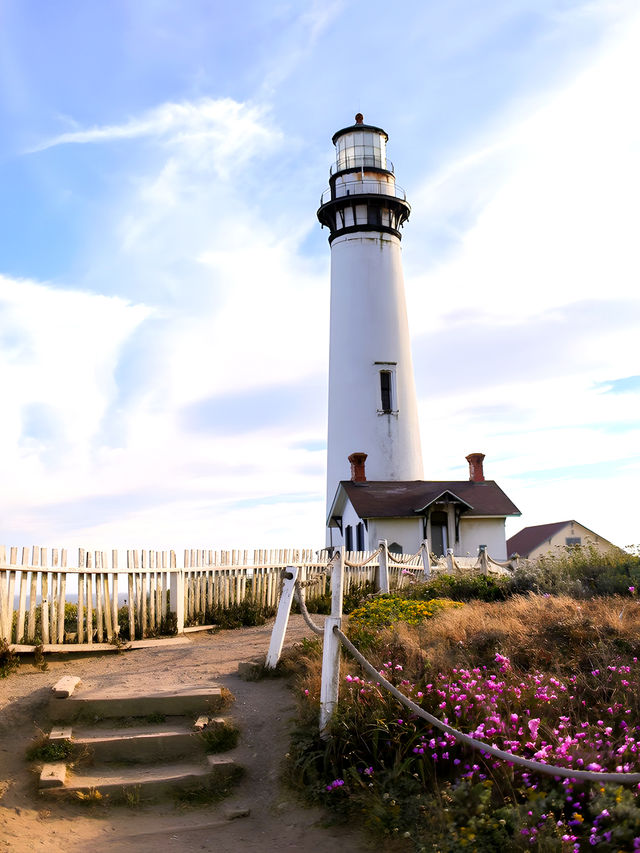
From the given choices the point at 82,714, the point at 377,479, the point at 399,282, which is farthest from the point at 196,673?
the point at 399,282

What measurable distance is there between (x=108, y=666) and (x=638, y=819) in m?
7.70

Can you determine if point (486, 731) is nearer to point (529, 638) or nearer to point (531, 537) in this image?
point (529, 638)

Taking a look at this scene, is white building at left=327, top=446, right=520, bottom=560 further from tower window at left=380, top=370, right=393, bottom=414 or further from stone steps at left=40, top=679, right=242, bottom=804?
stone steps at left=40, top=679, right=242, bottom=804

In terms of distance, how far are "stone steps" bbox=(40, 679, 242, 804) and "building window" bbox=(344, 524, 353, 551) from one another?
19904 millimetres

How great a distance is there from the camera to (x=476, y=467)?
29781 millimetres

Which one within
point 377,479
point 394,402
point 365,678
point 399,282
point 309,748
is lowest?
point 309,748

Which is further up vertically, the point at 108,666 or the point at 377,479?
the point at 377,479

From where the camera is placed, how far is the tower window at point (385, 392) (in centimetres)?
2950

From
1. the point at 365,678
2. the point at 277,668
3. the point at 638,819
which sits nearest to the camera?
the point at 638,819

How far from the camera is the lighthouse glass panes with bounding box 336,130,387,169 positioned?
32.5 m

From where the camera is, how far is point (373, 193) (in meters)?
31.1

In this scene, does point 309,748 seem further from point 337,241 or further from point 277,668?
point 337,241

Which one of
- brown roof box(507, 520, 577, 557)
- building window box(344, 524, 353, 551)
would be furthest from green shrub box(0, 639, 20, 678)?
brown roof box(507, 520, 577, 557)

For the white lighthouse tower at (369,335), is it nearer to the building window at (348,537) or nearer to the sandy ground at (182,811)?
the building window at (348,537)
